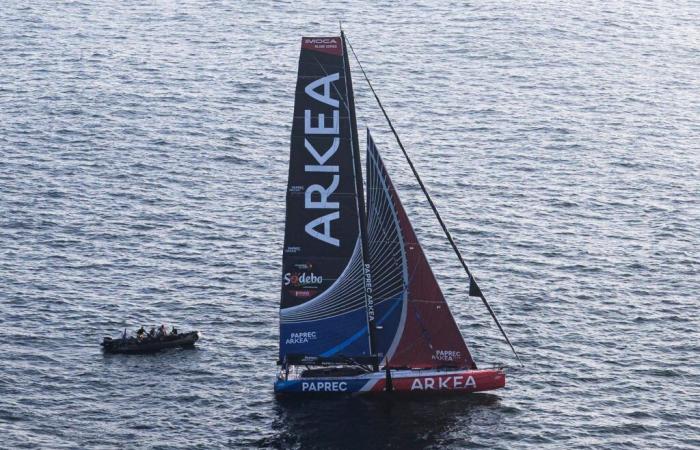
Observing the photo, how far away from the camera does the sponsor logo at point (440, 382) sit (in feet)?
335

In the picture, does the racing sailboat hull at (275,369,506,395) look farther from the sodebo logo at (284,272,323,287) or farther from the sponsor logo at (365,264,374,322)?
the sodebo logo at (284,272,323,287)

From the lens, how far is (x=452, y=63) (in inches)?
7480

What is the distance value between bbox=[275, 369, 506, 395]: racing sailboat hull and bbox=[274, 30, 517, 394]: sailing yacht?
7 centimetres

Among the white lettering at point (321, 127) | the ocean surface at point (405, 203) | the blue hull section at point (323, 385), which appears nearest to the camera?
the white lettering at point (321, 127)

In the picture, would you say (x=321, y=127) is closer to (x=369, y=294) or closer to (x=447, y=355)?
(x=369, y=294)

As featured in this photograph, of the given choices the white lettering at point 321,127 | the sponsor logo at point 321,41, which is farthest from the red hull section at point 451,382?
the sponsor logo at point 321,41

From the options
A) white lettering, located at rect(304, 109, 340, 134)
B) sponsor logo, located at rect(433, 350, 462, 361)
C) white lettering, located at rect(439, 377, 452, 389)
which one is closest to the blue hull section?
white lettering, located at rect(439, 377, 452, 389)

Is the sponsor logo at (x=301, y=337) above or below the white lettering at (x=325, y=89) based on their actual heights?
below

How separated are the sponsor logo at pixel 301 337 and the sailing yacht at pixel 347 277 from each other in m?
0.07

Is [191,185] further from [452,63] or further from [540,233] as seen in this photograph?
[452,63]

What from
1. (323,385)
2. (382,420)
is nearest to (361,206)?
(323,385)

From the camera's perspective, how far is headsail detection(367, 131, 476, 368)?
101 m

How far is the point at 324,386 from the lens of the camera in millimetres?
101938

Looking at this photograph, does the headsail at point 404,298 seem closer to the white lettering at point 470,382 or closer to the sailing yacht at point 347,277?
the sailing yacht at point 347,277
